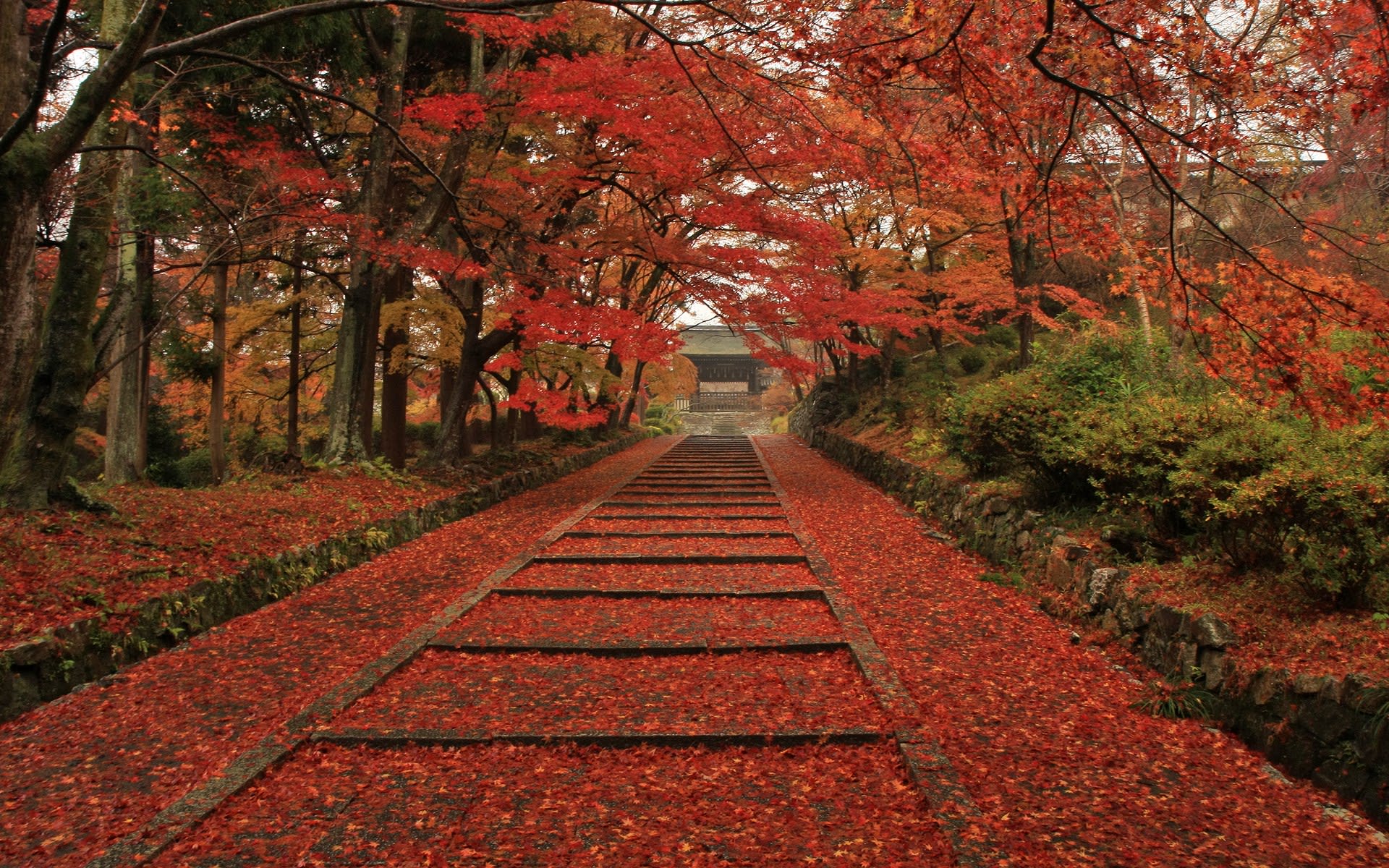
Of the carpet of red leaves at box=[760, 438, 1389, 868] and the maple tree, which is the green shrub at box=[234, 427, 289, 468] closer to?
the maple tree

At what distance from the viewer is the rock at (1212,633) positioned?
4418 millimetres

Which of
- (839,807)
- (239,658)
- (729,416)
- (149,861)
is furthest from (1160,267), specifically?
(729,416)

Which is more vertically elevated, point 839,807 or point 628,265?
point 628,265

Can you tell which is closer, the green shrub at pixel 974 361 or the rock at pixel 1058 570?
the rock at pixel 1058 570

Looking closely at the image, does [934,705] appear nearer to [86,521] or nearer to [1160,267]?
[1160,267]

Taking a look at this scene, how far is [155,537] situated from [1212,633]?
7332 millimetres

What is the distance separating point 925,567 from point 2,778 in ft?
22.9

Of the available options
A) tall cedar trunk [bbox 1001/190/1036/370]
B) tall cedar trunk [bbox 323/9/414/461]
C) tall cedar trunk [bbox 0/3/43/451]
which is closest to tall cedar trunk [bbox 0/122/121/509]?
tall cedar trunk [bbox 0/3/43/451]

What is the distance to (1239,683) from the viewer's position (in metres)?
4.23

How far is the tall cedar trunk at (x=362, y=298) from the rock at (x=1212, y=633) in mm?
9934

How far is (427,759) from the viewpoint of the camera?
3.88m

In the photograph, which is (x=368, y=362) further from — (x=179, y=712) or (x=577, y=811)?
(x=577, y=811)

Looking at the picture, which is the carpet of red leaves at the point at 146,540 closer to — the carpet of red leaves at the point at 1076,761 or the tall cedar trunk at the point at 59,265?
the tall cedar trunk at the point at 59,265

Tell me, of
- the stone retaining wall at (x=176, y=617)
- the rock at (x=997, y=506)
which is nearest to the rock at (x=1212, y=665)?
the rock at (x=997, y=506)
